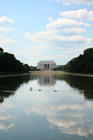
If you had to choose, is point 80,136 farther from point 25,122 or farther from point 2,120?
point 2,120

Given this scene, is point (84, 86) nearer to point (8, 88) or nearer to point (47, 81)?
point (8, 88)

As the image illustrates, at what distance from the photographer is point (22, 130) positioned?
7832 mm

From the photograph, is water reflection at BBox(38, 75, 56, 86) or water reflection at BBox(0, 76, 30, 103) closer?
water reflection at BBox(0, 76, 30, 103)

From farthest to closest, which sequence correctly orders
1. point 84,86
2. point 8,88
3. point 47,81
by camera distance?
point 47,81 → point 84,86 → point 8,88

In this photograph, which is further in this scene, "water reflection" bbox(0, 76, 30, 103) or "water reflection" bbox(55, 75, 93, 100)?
"water reflection" bbox(55, 75, 93, 100)

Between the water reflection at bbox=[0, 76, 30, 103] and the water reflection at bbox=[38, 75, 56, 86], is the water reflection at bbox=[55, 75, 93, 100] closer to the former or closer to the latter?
the water reflection at bbox=[38, 75, 56, 86]

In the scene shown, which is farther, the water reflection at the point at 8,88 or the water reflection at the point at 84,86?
the water reflection at the point at 84,86

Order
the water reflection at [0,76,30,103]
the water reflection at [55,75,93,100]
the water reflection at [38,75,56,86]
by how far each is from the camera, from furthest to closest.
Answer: the water reflection at [38,75,56,86] → the water reflection at [55,75,93,100] → the water reflection at [0,76,30,103]

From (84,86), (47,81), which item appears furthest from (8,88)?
(47,81)

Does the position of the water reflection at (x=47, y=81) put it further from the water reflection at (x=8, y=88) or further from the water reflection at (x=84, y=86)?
the water reflection at (x=8, y=88)

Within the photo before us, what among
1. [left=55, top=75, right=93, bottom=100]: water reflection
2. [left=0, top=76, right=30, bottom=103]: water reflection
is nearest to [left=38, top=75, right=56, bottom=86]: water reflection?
[left=55, top=75, right=93, bottom=100]: water reflection

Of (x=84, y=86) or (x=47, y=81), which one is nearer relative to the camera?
(x=84, y=86)

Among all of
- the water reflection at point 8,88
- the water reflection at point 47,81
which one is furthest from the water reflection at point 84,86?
the water reflection at point 8,88

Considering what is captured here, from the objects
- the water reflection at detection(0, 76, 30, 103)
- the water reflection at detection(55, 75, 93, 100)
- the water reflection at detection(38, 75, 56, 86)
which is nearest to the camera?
the water reflection at detection(0, 76, 30, 103)
